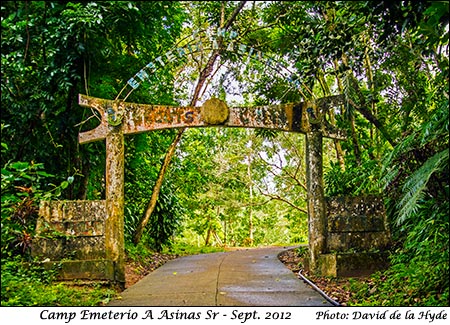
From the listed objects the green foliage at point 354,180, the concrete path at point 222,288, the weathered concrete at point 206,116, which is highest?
the weathered concrete at point 206,116

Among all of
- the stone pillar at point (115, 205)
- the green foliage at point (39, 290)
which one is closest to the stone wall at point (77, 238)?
the stone pillar at point (115, 205)

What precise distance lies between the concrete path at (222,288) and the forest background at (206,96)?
20.0 inches

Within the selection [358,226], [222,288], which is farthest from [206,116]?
[358,226]

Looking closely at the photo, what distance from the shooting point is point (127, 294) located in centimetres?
520

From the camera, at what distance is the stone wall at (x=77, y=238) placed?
559 centimetres

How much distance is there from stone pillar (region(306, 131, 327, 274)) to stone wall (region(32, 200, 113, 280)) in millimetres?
2760

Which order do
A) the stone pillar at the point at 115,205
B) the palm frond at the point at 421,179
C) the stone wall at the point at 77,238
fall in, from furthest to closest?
1. the stone pillar at the point at 115,205
2. the stone wall at the point at 77,238
3. the palm frond at the point at 421,179

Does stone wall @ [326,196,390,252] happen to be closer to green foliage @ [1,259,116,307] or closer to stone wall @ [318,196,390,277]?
stone wall @ [318,196,390,277]

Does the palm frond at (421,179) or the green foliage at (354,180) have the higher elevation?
the palm frond at (421,179)

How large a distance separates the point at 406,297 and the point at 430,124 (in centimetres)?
154

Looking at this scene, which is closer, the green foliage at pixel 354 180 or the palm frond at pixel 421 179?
the palm frond at pixel 421 179

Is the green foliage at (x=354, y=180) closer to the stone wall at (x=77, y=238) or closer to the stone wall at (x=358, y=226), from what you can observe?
the stone wall at (x=358, y=226)

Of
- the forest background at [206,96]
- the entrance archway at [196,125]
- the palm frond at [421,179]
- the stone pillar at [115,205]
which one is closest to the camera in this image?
the palm frond at [421,179]

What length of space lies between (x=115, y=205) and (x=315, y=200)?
2769 mm
